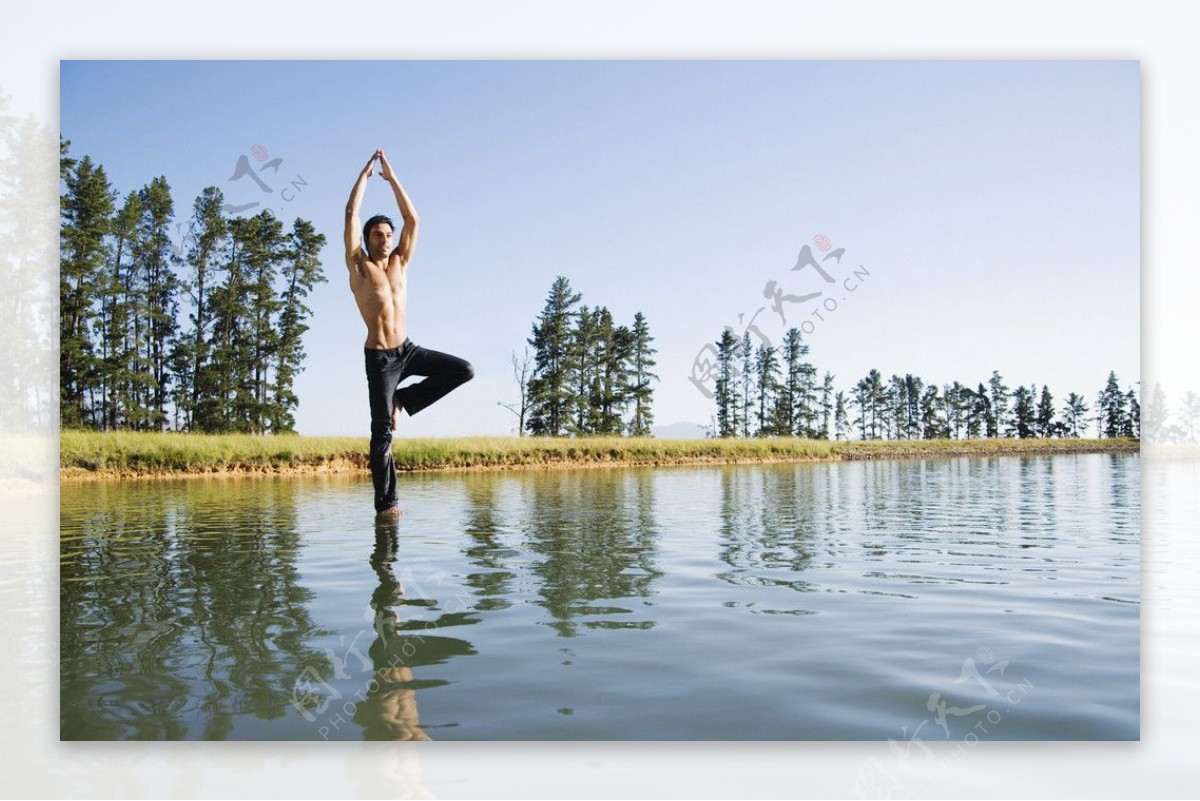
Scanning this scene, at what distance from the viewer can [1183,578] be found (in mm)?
5352

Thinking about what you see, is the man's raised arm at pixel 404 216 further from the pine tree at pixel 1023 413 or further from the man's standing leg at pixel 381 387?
the pine tree at pixel 1023 413

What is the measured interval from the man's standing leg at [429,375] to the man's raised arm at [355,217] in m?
0.81

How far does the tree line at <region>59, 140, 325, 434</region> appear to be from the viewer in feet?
41.7

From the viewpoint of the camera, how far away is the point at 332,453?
17.0 meters

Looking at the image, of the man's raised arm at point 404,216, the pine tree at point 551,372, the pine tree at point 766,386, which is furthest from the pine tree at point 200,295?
the pine tree at point 766,386

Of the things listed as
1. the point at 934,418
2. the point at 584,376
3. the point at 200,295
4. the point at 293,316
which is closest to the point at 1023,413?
the point at 934,418

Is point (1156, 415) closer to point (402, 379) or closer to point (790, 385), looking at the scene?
point (402, 379)

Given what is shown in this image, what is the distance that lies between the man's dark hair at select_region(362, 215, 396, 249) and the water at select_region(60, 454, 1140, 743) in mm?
2052

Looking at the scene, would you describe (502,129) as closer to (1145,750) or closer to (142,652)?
(142,652)

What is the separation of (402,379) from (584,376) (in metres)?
13.5

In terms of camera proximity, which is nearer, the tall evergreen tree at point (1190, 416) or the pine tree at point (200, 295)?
the tall evergreen tree at point (1190, 416)

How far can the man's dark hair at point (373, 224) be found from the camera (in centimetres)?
614

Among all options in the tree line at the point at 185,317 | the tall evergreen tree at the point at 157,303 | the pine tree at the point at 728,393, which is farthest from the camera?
the pine tree at the point at 728,393

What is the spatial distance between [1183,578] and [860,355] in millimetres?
3823
